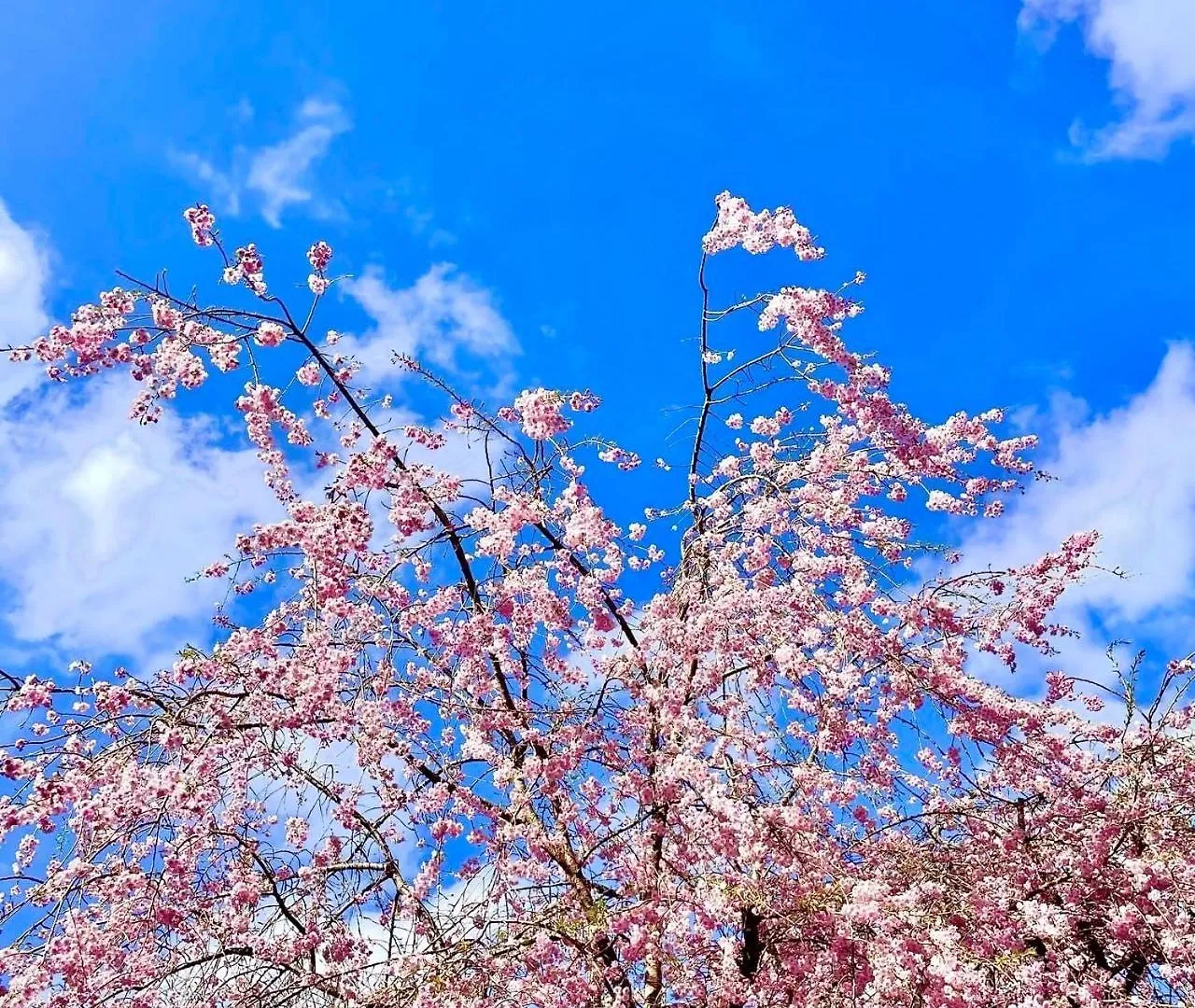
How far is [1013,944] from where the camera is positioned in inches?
270

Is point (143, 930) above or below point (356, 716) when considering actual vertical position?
below

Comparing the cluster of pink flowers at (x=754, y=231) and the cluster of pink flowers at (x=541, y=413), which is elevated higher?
the cluster of pink flowers at (x=754, y=231)

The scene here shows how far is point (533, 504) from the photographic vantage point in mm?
7863

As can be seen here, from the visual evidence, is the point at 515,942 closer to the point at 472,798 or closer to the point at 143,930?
the point at 472,798

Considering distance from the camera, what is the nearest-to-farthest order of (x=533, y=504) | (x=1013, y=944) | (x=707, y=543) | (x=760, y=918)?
(x=1013, y=944) < (x=760, y=918) < (x=533, y=504) < (x=707, y=543)

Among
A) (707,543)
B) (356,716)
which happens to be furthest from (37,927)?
(707,543)

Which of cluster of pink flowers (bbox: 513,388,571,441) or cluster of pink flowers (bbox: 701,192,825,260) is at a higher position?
cluster of pink flowers (bbox: 701,192,825,260)

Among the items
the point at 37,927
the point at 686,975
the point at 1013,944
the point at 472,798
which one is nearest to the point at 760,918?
the point at 686,975

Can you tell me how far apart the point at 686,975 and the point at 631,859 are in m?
0.90

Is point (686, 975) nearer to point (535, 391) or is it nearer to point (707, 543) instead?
point (707, 543)

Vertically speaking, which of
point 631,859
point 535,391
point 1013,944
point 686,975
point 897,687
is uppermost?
point 535,391

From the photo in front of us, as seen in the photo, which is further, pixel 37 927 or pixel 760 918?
pixel 760 918

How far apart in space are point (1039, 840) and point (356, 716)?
536 centimetres

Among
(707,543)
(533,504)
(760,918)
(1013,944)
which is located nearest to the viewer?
(1013,944)
